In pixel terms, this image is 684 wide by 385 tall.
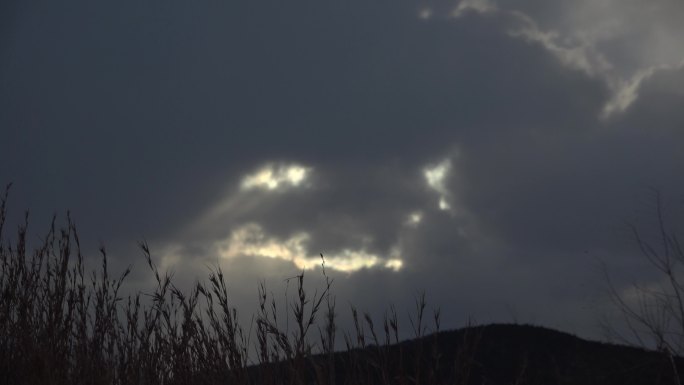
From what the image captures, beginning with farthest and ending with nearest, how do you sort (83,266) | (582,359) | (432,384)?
(582,359)
(83,266)
(432,384)

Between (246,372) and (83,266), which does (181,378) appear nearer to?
(246,372)

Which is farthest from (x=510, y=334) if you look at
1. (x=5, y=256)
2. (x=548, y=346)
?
(x=5, y=256)

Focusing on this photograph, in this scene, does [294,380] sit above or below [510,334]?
below

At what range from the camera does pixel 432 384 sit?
2.94 metres

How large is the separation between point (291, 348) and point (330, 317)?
26cm

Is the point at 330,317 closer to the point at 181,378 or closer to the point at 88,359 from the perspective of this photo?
the point at 181,378

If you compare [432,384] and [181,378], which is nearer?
[432,384]

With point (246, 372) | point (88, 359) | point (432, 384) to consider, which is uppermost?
point (88, 359)

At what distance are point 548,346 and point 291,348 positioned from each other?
48.7 ft

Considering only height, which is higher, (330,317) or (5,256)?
(5,256)

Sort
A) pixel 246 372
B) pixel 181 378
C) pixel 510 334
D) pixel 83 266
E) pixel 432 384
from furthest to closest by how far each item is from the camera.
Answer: pixel 510 334 → pixel 83 266 → pixel 181 378 → pixel 246 372 → pixel 432 384

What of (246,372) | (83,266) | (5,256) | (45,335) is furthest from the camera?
(5,256)

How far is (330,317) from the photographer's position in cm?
299

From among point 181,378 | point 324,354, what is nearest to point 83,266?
point 181,378
